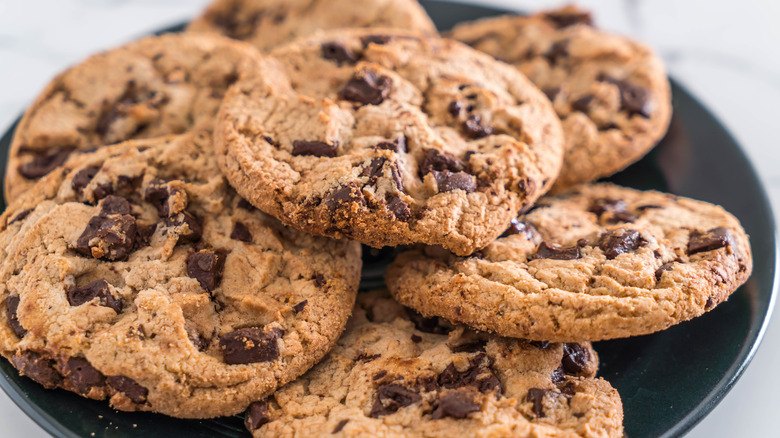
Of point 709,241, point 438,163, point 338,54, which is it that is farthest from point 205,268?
point 709,241

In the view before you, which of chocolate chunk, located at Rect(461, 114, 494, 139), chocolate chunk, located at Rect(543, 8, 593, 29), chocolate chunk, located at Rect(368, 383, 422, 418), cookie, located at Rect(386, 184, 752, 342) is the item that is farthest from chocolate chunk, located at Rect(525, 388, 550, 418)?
chocolate chunk, located at Rect(543, 8, 593, 29)

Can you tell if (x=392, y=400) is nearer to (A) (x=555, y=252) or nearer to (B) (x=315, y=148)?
(A) (x=555, y=252)

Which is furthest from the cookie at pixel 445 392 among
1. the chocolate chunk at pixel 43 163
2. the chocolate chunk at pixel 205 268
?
the chocolate chunk at pixel 43 163

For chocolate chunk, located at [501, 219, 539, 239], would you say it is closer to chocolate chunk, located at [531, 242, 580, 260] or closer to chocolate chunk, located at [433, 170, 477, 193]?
chocolate chunk, located at [531, 242, 580, 260]

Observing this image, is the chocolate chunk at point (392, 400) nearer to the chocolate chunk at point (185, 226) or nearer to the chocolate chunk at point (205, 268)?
the chocolate chunk at point (205, 268)

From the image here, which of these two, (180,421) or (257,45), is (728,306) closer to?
(180,421)
